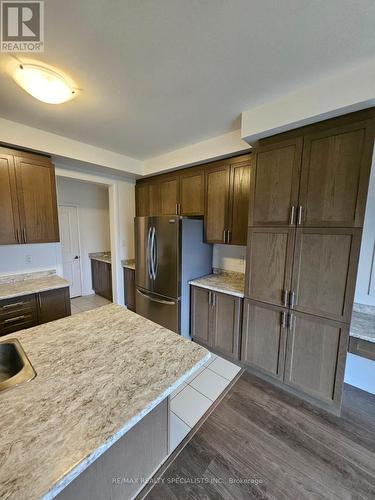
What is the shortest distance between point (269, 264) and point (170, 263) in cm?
116

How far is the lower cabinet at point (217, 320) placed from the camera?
7.43 ft

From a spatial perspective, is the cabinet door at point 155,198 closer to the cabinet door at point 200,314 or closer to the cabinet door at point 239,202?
the cabinet door at point 239,202

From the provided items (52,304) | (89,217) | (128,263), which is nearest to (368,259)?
(128,263)

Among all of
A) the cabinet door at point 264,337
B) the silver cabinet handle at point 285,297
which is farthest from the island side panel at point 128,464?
the silver cabinet handle at point 285,297

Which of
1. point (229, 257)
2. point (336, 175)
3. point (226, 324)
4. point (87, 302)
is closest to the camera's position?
point (336, 175)

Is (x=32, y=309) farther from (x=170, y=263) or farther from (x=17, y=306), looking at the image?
(x=170, y=263)

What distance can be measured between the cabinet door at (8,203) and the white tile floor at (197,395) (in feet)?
7.59

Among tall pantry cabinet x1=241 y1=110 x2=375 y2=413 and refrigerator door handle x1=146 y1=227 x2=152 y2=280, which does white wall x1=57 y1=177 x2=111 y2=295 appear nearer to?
refrigerator door handle x1=146 y1=227 x2=152 y2=280

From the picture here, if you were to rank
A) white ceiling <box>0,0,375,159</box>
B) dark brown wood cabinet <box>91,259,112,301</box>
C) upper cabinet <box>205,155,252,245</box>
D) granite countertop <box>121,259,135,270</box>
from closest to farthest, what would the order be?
white ceiling <box>0,0,375,159</box> → upper cabinet <box>205,155,252,245</box> → granite countertop <box>121,259,135,270</box> → dark brown wood cabinet <box>91,259,112,301</box>

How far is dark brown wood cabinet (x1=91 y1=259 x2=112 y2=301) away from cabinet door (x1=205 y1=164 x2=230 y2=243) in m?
2.33

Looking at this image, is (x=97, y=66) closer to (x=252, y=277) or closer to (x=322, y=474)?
(x=252, y=277)

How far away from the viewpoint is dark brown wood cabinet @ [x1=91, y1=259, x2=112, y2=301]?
4.08m

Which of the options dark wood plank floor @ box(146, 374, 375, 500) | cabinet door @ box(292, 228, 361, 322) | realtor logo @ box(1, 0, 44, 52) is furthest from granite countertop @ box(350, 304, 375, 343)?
realtor logo @ box(1, 0, 44, 52)

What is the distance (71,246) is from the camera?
424cm
